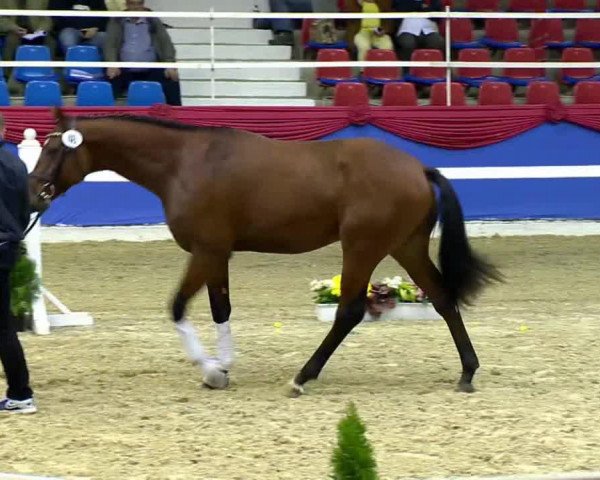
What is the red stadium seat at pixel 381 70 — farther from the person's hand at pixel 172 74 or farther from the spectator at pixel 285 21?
the person's hand at pixel 172 74

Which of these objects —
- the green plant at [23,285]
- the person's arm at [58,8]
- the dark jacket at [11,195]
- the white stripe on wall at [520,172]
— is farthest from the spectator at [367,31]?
the dark jacket at [11,195]

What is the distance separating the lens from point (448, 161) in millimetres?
13508

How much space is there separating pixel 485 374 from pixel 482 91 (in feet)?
25.0

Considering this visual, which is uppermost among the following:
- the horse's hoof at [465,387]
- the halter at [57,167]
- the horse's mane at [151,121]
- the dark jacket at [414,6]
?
the horse's mane at [151,121]

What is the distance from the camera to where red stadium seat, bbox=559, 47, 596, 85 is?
1570cm

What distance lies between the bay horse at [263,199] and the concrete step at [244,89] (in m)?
7.71

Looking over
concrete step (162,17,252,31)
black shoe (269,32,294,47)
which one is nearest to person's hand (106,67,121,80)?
concrete step (162,17,252,31)

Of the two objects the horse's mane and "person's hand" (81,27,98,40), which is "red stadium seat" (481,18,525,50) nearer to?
"person's hand" (81,27,98,40)

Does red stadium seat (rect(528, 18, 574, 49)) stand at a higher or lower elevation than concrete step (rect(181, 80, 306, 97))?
higher

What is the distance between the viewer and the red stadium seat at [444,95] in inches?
556

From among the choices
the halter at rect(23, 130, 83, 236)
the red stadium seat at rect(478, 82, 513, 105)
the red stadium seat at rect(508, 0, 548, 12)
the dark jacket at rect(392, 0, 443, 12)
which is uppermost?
the halter at rect(23, 130, 83, 236)

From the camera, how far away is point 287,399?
6.74m

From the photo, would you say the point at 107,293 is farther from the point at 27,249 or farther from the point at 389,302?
the point at 389,302

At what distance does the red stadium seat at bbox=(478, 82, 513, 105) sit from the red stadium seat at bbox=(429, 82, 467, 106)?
0.32 m
